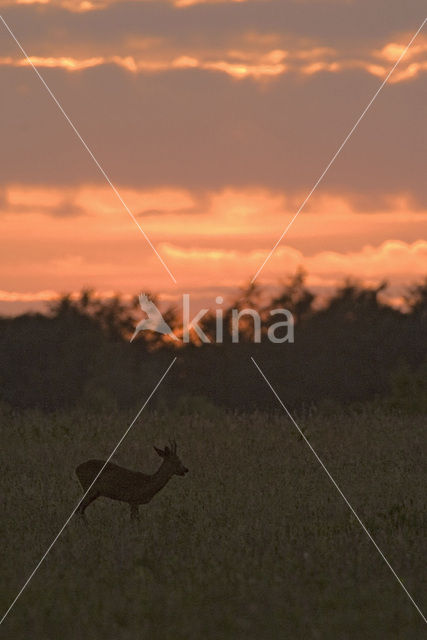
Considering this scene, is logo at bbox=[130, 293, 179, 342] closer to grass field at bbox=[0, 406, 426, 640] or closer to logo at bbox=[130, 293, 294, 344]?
logo at bbox=[130, 293, 294, 344]

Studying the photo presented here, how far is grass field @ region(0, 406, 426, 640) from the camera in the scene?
326 inches

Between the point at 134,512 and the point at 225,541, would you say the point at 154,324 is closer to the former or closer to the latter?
the point at 134,512

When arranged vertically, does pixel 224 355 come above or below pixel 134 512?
above

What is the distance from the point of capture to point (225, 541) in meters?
11.0

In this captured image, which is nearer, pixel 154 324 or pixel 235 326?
pixel 235 326

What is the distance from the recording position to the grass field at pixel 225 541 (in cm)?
829

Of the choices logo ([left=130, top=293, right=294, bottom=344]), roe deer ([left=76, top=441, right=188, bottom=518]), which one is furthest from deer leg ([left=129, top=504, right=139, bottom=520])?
logo ([left=130, top=293, right=294, bottom=344])

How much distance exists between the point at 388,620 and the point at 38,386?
53.8 metres

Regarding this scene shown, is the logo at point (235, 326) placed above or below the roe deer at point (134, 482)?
above

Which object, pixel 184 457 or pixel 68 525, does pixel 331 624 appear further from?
pixel 184 457

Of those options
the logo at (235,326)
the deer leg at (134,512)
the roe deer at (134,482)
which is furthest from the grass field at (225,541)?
the logo at (235,326)

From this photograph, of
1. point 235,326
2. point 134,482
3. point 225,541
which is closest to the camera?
point 225,541

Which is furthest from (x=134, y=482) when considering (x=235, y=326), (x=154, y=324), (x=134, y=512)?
(x=154, y=324)

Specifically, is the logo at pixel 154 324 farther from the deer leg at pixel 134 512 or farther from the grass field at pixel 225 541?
the deer leg at pixel 134 512
